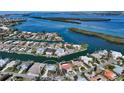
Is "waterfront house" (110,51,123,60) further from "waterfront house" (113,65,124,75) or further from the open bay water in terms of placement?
"waterfront house" (113,65,124,75)

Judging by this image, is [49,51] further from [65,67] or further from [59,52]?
[65,67]

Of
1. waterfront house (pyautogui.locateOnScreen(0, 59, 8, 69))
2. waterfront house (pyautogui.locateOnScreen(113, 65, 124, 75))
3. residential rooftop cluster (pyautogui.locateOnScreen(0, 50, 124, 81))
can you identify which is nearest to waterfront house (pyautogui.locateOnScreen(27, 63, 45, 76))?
residential rooftop cluster (pyautogui.locateOnScreen(0, 50, 124, 81))

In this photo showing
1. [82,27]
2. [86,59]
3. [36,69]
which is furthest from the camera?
[82,27]

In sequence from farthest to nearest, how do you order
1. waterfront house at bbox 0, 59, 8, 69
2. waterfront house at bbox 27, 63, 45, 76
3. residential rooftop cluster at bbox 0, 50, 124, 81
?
waterfront house at bbox 0, 59, 8, 69
waterfront house at bbox 27, 63, 45, 76
residential rooftop cluster at bbox 0, 50, 124, 81

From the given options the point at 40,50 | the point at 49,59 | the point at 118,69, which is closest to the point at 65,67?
the point at 49,59
